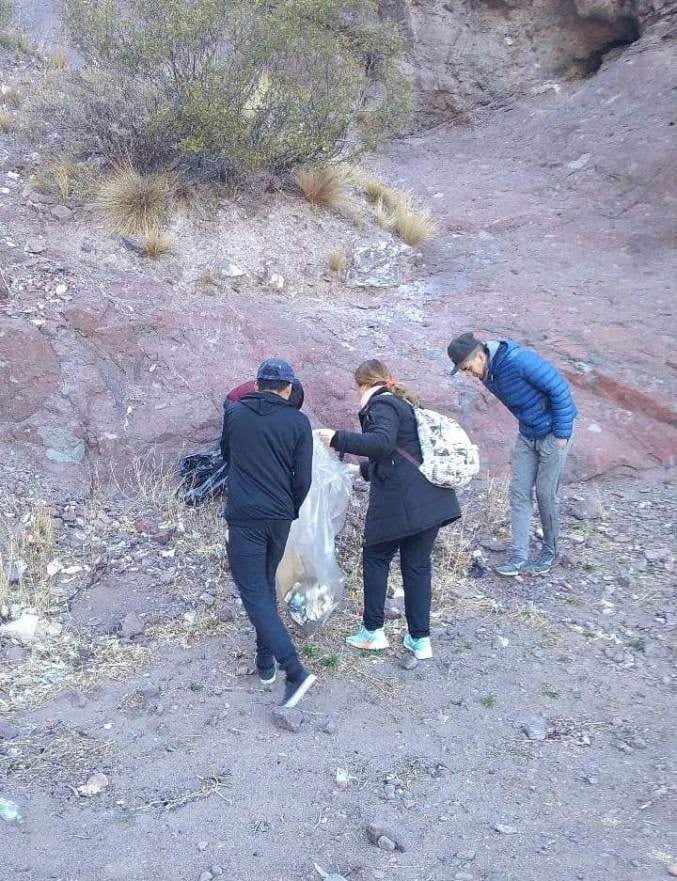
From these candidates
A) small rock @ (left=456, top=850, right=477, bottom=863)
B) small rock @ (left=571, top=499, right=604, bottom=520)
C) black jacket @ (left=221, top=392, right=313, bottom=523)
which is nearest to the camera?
small rock @ (left=456, top=850, right=477, bottom=863)

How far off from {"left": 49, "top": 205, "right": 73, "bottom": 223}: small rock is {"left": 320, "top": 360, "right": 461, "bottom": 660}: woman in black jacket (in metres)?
4.29

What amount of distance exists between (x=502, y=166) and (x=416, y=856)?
9.37 metres

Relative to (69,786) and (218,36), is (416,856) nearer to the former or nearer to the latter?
(69,786)

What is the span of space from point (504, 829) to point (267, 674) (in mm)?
1343

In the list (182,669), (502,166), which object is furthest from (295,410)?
(502,166)

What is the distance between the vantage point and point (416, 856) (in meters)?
3.03

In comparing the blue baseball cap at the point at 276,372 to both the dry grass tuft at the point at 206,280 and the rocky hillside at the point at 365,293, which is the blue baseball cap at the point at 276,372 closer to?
the rocky hillside at the point at 365,293

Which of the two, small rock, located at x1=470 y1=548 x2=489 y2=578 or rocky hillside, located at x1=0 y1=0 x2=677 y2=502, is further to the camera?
rocky hillside, located at x1=0 y1=0 x2=677 y2=502

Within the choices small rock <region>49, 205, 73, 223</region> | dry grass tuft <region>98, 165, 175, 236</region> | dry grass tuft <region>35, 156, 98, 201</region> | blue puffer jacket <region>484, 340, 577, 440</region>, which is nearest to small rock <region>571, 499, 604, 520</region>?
blue puffer jacket <region>484, 340, 577, 440</region>

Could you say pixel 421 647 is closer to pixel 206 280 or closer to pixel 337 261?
pixel 206 280

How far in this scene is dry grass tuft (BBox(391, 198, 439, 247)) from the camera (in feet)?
28.5

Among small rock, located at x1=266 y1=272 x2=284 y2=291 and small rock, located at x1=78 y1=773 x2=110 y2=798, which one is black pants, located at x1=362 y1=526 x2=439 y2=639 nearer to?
small rock, located at x1=78 y1=773 x2=110 y2=798

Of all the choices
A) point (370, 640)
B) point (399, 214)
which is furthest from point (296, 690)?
point (399, 214)

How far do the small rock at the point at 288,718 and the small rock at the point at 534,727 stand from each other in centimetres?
102
